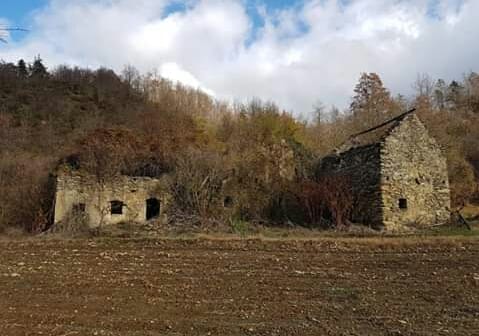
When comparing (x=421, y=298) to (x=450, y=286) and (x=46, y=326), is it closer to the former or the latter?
(x=450, y=286)

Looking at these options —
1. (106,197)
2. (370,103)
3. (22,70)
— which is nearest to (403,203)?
(106,197)

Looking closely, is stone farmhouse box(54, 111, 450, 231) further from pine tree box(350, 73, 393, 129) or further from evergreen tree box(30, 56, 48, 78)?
evergreen tree box(30, 56, 48, 78)

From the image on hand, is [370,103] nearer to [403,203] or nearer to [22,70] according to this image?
[403,203]

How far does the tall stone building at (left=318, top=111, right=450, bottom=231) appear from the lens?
17656mm

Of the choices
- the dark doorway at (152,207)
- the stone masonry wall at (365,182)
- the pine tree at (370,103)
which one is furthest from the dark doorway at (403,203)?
the pine tree at (370,103)

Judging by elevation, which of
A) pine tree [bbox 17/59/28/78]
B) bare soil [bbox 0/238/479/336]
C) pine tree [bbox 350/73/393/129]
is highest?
pine tree [bbox 17/59/28/78]

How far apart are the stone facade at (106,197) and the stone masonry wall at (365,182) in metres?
8.01

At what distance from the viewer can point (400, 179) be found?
18.1 metres

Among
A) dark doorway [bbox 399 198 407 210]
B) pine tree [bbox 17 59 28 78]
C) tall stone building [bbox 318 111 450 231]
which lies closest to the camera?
tall stone building [bbox 318 111 450 231]

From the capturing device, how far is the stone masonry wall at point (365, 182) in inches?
697

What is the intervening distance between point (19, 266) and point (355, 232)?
35.0ft

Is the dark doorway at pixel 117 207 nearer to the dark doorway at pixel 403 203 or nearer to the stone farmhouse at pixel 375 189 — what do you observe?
the stone farmhouse at pixel 375 189

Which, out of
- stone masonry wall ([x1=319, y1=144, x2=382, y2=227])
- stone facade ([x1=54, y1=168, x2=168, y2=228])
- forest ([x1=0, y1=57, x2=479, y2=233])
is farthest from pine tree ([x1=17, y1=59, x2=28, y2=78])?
stone masonry wall ([x1=319, y1=144, x2=382, y2=227])

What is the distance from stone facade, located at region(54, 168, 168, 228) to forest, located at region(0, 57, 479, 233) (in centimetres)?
58
